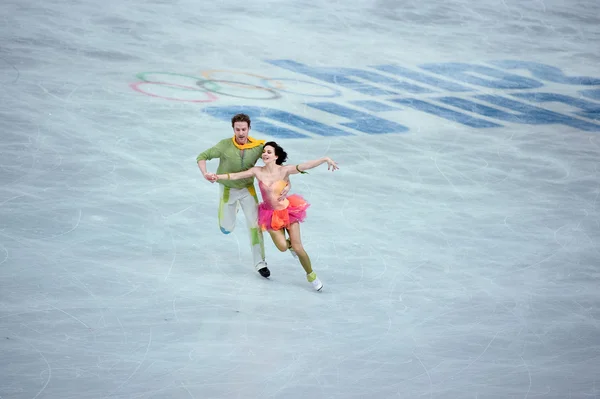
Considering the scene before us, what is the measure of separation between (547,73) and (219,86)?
5.88 metres

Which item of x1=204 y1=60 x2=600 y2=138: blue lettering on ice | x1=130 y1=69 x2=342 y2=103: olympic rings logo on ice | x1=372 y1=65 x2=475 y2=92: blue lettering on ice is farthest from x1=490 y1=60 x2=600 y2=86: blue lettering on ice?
x1=130 y1=69 x2=342 y2=103: olympic rings logo on ice

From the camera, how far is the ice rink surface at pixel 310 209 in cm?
658

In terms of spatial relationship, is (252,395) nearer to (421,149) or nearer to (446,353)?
(446,353)

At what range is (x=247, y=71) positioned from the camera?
14461mm

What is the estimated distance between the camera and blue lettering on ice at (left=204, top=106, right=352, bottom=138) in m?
12.2

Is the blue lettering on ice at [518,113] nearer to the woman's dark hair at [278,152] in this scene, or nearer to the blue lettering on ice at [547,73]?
the blue lettering on ice at [547,73]

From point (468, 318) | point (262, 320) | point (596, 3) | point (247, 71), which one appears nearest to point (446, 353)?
point (468, 318)

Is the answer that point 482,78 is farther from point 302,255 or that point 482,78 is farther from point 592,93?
point 302,255

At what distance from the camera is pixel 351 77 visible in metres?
14.8

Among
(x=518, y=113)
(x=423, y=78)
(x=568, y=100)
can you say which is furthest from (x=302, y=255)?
(x=568, y=100)

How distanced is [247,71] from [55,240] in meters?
6.70

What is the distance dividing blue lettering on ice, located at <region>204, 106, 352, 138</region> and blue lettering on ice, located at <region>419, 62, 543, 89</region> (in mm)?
3611

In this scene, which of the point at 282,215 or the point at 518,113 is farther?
the point at 518,113

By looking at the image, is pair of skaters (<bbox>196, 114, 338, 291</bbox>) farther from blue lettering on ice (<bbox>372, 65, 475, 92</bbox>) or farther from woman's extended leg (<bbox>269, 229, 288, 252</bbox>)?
blue lettering on ice (<bbox>372, 65, 475, 92</bbox>)
